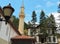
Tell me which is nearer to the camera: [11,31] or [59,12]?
[11,31]

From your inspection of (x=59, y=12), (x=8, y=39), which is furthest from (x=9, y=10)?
(x=59, y=12)

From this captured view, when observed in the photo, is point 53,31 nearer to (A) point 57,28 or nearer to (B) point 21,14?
(A) point 57,28

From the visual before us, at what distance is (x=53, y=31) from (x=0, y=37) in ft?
74.8

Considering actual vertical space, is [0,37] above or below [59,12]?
below

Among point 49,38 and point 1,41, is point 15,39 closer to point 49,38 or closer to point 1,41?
point 1,41

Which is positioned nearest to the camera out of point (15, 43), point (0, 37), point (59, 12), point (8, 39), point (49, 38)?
point (0, 37)

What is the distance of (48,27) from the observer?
40.8 meters

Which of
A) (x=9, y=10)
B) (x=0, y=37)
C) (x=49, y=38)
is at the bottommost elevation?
(x=49, y=38)

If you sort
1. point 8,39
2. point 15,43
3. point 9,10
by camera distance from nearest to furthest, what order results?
point 9,10 → point 8,39 → point 15,43

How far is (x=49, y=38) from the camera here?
39.1 m

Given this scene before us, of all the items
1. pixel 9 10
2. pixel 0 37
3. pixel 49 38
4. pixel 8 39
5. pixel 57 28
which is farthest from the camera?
pixel 57 28

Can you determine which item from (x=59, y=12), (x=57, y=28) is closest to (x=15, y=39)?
(x=57, y=28)

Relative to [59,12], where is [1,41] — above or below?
below

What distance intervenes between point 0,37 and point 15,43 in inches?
184
